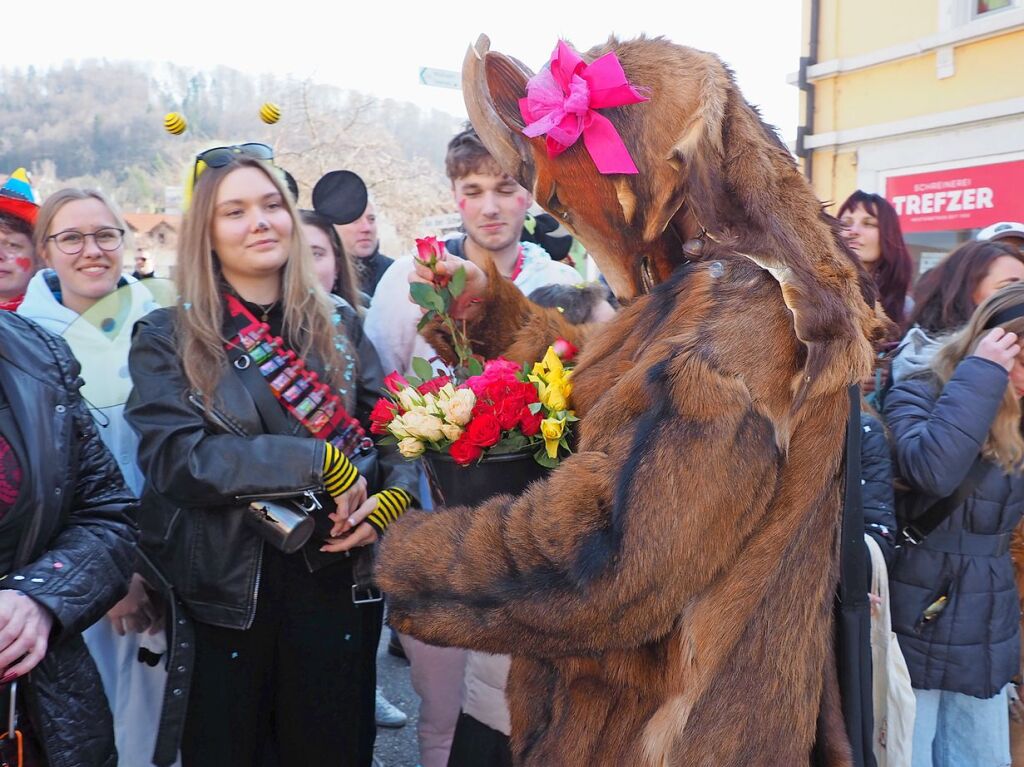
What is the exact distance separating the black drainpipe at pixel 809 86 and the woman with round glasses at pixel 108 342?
8716 mm

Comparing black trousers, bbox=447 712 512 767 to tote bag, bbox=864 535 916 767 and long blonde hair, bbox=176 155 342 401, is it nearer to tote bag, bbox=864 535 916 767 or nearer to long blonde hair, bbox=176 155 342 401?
tote bag, bbox=864 535 916 767

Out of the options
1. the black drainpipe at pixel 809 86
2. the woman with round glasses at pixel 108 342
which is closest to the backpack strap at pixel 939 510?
the woman with round glasses at pixel 108 342

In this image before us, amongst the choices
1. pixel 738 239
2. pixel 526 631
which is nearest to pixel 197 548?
pixel 526 631

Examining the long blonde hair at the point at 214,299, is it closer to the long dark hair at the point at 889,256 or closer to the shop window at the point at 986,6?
the long dark hair at the point at 889,256

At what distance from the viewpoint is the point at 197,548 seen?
2.32 m

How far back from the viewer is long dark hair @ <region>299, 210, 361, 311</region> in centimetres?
416

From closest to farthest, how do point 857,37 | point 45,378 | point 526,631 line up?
point 526,631, point 45,378, point 857,37

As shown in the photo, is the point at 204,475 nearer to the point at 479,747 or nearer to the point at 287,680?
the point at 287,680

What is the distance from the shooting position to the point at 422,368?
1937 mm

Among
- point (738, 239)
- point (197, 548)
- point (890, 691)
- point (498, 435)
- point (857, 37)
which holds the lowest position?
point (890, 691)

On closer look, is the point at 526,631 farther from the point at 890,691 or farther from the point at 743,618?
the point at 890,691

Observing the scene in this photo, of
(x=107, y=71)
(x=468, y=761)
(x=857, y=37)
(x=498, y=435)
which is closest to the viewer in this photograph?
(x=498, y=435)

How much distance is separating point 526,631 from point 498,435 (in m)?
0.41

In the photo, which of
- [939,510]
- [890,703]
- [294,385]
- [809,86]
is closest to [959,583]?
[939,510]
